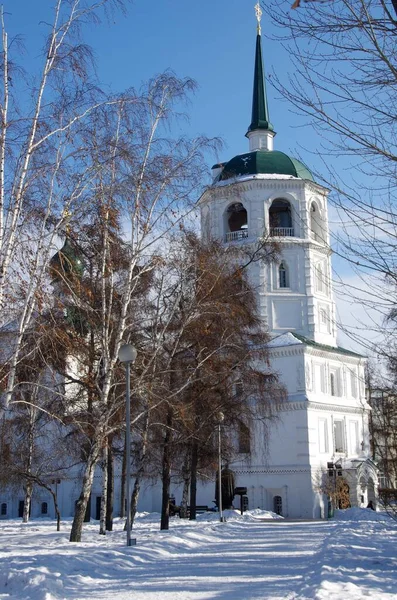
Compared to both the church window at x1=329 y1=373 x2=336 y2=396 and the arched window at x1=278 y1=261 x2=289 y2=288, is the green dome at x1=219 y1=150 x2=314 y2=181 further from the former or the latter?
the church window at x1=329 y1=373 x2=336 y2=396

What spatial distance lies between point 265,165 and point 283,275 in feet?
20.5

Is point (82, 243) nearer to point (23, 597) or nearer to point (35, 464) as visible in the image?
point (23, 597)

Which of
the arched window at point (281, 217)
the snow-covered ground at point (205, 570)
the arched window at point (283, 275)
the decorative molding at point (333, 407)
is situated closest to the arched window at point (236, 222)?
the arched window at point (281, 217)

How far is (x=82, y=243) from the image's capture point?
1842cm

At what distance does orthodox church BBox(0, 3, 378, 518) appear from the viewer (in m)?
39.1

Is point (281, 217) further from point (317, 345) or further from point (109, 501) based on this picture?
point (109, 501)

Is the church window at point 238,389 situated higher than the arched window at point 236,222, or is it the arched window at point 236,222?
the arched window at point 236,222

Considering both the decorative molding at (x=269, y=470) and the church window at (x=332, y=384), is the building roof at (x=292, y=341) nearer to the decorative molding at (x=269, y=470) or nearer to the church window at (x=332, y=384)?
the church window at (x=332, y=384)

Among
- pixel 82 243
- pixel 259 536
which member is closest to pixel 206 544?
pixel 259 536

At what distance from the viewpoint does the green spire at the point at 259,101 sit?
147 ft

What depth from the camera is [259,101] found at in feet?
150

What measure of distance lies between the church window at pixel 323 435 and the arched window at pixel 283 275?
7650 millimetres

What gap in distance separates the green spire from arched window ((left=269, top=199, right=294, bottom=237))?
5351 millimetres

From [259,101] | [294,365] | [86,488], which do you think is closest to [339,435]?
[294,365]
